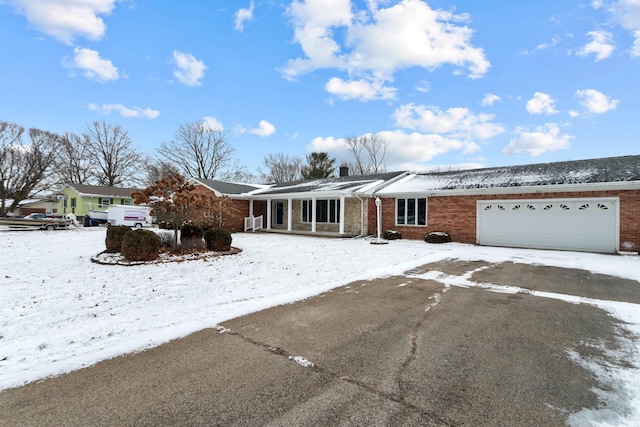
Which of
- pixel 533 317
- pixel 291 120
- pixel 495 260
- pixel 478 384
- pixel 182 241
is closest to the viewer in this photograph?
pixel 478 384

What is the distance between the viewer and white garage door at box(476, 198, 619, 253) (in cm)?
1220

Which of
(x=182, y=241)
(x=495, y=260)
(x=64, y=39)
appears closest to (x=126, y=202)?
(x=64, y=39)

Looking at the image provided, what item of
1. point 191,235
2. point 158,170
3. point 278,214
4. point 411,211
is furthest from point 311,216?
point 158,170

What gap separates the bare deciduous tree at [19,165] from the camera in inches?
1339

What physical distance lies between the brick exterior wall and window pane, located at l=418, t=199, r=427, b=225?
209mm

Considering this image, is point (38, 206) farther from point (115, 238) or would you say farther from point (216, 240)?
point (216, 240)

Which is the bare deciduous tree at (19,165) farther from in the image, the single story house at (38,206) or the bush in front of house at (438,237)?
the bush in front of house at (438,237)

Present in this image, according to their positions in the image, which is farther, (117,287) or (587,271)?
(587,271)

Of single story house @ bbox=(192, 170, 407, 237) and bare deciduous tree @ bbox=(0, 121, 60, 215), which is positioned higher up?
bare deciduous tree @ bbox=(0, 121, 60, 215)

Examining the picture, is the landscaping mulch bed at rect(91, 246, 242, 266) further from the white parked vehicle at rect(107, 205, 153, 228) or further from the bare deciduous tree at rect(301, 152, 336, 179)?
the bare deciduous tree at rect(301, 152, 336, 179)

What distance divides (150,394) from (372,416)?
185 centimetres

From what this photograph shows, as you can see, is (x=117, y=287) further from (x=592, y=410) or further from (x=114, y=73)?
(x=114, y=73)

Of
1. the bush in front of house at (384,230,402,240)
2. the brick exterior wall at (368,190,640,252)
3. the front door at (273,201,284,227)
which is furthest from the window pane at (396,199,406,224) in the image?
the front door at (273,201,284,227)

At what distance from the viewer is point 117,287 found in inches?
243
